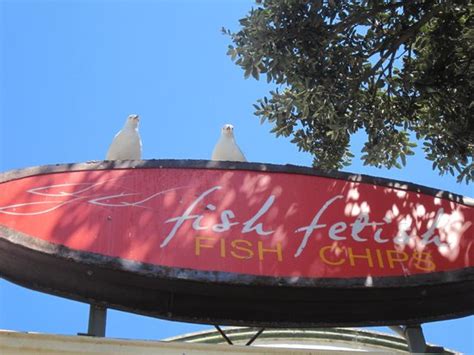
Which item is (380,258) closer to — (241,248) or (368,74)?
(241,248)

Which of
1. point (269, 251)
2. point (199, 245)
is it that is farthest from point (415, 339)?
point (199, 245)

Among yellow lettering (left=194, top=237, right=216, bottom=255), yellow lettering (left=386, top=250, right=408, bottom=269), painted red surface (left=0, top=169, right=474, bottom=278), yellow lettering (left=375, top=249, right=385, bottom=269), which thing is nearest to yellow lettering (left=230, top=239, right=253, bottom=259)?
painted red surface (left=0, top=169, right=474, bottom=278)

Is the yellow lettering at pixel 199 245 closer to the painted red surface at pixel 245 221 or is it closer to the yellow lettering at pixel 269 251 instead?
the painted red surface at pixel 245 221

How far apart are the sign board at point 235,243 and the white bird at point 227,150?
1121 millimetres

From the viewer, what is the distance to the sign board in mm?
5156

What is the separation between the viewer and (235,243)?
5.51m

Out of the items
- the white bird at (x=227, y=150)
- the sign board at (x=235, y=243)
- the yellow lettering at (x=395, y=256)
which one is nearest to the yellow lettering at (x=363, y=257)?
the sign board at (x=235, y=243)

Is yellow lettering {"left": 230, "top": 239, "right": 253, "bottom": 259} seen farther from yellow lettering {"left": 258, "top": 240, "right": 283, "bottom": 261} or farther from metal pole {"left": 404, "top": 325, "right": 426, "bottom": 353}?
metal pole {"left": 404, "top": 325, "right": 426, "bottom": 353}

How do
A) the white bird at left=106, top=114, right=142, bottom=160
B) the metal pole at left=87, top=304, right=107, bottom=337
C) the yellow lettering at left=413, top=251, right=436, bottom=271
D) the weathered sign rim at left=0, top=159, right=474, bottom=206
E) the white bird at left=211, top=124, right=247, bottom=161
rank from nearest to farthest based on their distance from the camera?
the metal pole at left=87, top=304, right=107, bottom=337, the yellow lettering at left=413, top=251, right=436, bottom=271, the weathered sign rim at left=0, top=159, right=474, bottom=206, the white bird at left=106, top=114, right=142, bottom=160, the white bird at left=211, top=124, right=247, bottom=161

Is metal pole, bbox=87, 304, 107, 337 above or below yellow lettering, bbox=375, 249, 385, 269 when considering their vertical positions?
→ below

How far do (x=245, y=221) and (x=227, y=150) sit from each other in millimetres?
1954

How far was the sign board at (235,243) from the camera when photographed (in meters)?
5.16

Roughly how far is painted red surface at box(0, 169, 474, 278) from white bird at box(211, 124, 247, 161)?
1178 mm

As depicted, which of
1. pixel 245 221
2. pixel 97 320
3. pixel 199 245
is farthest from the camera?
pixel 245 221
